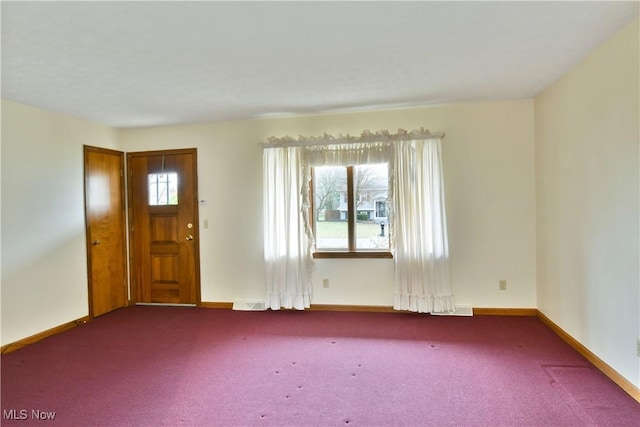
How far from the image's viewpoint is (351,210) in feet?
12.3

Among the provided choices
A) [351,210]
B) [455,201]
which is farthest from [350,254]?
[455,201]

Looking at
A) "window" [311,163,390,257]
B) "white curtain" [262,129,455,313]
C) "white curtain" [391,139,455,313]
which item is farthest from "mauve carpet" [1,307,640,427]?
"window" [311,163,390,257]

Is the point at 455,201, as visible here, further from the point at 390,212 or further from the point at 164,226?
the point at 164,226

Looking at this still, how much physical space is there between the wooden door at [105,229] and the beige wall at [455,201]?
4.20 ft

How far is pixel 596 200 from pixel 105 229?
497 cm

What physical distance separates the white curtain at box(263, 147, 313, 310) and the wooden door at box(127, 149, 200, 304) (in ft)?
3.38

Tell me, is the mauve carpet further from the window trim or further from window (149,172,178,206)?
window (149,172,178,206)

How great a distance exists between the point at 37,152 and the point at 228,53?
96.9 inches

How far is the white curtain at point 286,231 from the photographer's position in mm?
3635

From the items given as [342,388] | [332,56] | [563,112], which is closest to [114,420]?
[342,388]

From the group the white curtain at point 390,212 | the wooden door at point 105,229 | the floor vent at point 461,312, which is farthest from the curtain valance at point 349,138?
the wooden door at point 105,229

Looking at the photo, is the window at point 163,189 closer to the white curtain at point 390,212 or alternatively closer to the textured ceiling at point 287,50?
the textured ceiling at point 287,50

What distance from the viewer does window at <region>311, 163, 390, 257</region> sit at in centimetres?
369

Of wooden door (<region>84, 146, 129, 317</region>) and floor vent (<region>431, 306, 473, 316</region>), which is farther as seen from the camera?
wooden door (<region>84, 146, 129, 317</region>)
